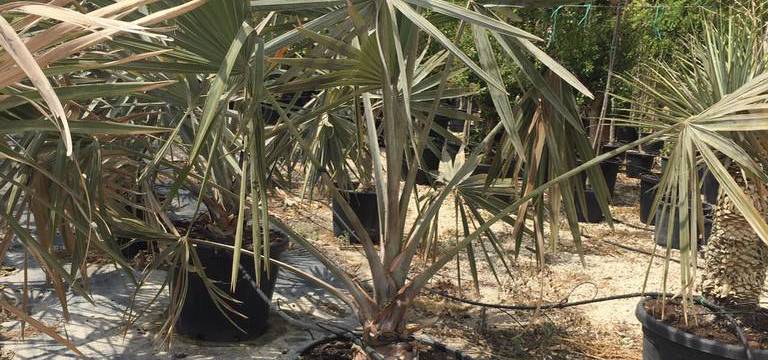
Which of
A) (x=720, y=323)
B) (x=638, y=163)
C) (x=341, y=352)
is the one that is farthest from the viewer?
(x=638, y=163)

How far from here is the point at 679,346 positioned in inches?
88.3

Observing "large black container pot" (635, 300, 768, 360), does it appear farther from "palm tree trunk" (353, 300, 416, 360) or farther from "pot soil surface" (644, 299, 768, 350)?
"palm tree trunk" (353, 300, 416, 360)

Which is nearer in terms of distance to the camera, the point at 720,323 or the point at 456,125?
the point at 720,323

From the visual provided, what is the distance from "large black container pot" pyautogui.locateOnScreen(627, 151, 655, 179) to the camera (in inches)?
250

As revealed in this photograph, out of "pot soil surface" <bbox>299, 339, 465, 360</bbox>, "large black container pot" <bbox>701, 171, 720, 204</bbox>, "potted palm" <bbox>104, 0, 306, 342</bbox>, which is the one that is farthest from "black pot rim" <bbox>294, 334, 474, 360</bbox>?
"large black container pot" <bbox>701, 171, 720, 204</bbox>

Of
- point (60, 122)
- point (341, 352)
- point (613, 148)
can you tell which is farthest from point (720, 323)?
point (613, 148)

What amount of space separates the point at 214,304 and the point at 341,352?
0.78 meters

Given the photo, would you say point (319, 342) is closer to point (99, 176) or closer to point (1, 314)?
point (99, 176)

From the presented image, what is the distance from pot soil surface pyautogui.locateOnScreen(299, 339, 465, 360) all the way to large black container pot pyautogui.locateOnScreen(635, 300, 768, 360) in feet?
2.16

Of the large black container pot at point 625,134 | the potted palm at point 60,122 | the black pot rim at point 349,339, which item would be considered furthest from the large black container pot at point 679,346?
the large black container pot at point 625,134

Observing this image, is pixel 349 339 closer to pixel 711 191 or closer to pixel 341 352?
pixel 341 352

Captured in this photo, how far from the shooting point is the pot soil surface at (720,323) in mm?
2240

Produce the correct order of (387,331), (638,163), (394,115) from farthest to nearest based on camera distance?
(638,163), (387,331), (394,115)

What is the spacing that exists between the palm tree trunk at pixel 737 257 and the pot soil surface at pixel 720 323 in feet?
0.15
